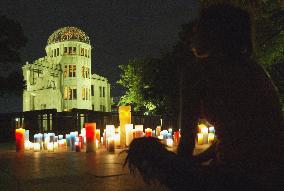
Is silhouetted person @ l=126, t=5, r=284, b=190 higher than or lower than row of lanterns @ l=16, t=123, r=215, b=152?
higher

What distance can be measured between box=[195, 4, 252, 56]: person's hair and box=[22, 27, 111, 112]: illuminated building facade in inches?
1871

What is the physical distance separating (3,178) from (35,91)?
47649 millimetres

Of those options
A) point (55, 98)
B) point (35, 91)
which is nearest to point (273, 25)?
point (55, 98)

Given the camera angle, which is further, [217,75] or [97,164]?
[97,164]

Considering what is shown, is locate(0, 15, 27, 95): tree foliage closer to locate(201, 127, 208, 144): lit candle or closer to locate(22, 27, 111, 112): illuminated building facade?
locate(201, 127, 208, 144): lit candle

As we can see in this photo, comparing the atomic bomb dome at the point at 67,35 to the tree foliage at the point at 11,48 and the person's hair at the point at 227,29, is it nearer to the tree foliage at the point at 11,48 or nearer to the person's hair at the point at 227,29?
the tree foliage at the point at 11,48

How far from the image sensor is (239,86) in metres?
2.03

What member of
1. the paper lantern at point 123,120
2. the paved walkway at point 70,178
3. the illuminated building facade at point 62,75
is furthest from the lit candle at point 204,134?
the illuminated building facade at point 62,75

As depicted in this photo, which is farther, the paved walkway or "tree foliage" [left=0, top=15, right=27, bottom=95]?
"tree foliage" [left=0, top=15, right=27, bottom=95]

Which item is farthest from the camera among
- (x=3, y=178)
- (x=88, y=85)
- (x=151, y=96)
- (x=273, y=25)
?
(x=88, y=85)

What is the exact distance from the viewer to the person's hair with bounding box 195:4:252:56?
2.16 metres

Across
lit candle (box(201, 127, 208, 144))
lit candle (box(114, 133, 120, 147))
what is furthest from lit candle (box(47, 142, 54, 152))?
lit candle (box(201, 127, 208, 144))

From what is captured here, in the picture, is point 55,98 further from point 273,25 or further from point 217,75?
point 217,75

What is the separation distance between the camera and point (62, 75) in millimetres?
50531
